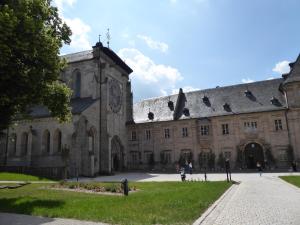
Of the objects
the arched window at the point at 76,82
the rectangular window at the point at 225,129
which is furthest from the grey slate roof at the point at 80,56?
the rectangular window at the point at 225,129

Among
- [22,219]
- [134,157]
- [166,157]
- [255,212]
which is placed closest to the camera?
[22,219]

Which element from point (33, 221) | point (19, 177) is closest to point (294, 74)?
point (19, 177)

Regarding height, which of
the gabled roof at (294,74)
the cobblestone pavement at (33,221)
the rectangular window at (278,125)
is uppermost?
the gabled roof at (294,74)

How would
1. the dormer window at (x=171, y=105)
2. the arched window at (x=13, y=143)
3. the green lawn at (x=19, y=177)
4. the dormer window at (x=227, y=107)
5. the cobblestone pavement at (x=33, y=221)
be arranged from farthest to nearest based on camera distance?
the dormer window at (x=171, y=105) < the dormer window at (x=227, y=107) < the arched window at (x=13, y=143) < the green lawn at (x=19, y=177) < the cobblestone pavement at (x=33, y=221)

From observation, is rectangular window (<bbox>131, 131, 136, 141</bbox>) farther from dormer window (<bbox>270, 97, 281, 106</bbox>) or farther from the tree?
the tree

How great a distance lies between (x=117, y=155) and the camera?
1719 inches

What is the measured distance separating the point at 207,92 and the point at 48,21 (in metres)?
32.2

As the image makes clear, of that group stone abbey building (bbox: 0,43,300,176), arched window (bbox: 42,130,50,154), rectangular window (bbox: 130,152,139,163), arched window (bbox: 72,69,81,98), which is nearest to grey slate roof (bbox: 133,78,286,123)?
stone abbey building (bbox: 0,43,300,176)

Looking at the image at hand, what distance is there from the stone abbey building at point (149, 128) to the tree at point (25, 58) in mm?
15300

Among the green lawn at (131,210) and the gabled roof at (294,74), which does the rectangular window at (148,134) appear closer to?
the gabled roof at (294,74)

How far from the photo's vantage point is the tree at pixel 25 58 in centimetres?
1354

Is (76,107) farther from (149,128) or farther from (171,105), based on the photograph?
(171,105)

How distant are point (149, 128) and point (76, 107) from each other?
14.0 m

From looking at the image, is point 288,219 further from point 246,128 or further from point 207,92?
point 207,92
